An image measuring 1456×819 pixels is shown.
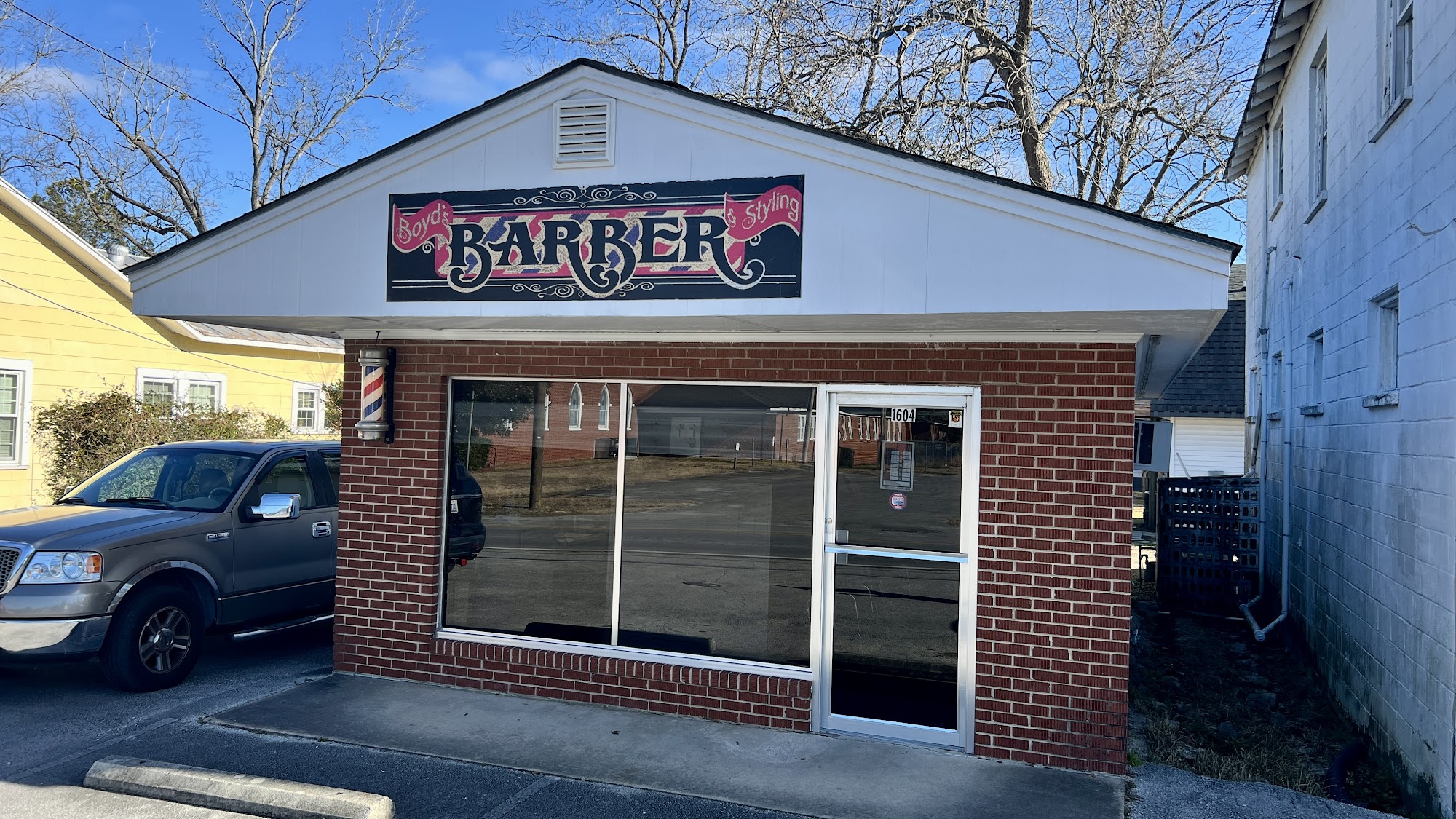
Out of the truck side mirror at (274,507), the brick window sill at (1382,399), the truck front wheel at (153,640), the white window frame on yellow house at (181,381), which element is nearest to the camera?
the brick window sill at (1382,399)

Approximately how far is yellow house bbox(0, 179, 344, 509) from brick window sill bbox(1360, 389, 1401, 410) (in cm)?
1223

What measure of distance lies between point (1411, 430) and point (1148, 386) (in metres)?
5.24

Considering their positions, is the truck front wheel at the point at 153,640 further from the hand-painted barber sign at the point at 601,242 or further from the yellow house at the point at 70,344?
the yellow house at the point at 70,344

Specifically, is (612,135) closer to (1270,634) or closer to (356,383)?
(356,383)

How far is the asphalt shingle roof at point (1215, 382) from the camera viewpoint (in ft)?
78.0

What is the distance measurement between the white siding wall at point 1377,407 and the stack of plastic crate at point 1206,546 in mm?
419

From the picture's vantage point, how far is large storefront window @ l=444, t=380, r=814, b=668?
6.86 metres

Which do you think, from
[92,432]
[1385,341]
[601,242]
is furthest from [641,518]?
[92,432]

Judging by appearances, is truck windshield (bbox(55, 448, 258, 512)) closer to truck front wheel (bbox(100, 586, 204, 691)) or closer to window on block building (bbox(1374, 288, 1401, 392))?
truck front wheel (bbox(100, 586, 204, 691))

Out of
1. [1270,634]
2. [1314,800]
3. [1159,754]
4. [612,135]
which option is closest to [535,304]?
[612,135]

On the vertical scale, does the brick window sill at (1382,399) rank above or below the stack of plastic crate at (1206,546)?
above

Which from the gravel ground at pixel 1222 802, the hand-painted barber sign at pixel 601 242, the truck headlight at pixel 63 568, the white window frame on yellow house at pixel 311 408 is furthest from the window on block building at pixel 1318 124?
the white window frame on yellow house at pixel 311 408

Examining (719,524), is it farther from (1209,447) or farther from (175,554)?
(1209,447)

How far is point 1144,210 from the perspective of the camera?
20.6m
